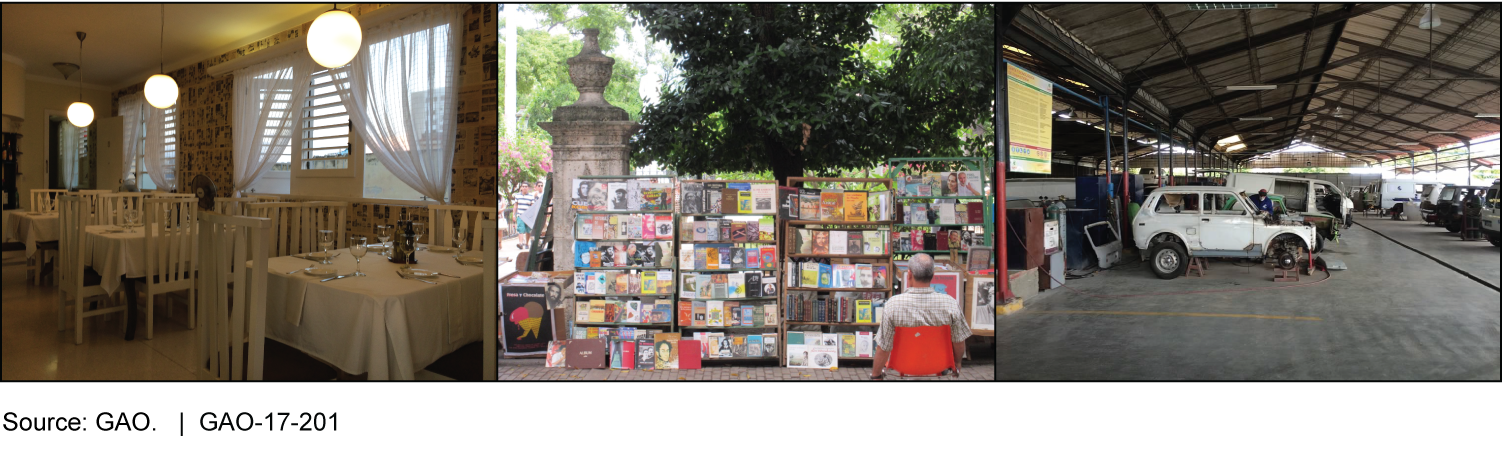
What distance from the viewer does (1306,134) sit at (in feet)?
62.0

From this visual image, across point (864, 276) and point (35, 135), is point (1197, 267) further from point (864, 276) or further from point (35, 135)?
point (35, 135)

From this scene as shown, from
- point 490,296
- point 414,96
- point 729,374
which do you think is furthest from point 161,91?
point 729,374

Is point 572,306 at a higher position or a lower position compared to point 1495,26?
lower

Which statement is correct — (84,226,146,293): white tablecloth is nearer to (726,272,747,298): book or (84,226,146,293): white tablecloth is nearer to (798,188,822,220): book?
(726,272,747,298): book

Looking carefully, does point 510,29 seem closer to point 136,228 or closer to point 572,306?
point 572,306

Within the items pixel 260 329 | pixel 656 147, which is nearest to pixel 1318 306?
pixel 656 147

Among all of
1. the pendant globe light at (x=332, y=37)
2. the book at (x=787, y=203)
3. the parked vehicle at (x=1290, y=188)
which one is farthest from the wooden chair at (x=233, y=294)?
the parked vehicle at (x=1290, y=188)

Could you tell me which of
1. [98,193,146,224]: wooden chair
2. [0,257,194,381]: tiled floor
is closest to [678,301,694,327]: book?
[0,257,194,381]: tiled floor

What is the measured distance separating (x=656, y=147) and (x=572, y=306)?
102 centimetres

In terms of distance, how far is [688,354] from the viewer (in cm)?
347

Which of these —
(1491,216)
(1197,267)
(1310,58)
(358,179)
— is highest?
(1310,58)

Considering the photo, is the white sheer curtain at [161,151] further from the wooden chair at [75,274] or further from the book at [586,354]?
the book at [586,354]

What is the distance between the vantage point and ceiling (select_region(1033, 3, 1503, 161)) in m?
6.92

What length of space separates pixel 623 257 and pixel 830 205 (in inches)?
42.9
